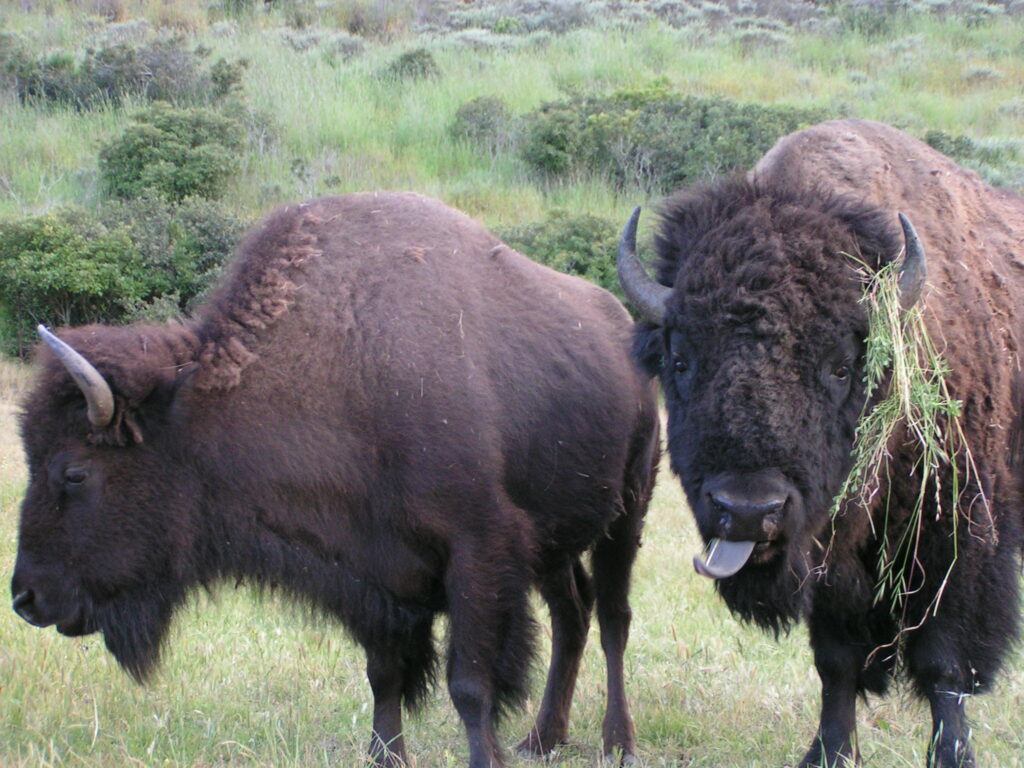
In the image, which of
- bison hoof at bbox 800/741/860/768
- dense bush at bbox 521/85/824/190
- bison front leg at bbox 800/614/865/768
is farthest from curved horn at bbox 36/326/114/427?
dense bush at bbox 521/85/824/190

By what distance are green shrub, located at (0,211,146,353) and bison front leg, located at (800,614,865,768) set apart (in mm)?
13832

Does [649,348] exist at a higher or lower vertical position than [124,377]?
higher

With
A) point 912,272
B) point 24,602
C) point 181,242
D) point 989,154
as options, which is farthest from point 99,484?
point 989,154

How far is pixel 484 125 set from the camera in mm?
27094

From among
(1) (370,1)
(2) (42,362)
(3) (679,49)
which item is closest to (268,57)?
(1) (370,1)

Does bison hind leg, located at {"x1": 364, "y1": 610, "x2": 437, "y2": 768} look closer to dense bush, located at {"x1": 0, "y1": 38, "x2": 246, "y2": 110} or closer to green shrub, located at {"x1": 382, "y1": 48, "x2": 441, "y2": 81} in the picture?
dense bush, located at {"x1": 0, "y1": 38, "x2": 246, "y2": 110}

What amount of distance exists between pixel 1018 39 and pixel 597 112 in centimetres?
1843

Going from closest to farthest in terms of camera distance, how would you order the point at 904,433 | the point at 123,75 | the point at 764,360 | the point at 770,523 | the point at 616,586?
the point at 770,523, the point at 764,360, the point at 904,433, the point at 616,586, the point at 123,75

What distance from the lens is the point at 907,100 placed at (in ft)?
103

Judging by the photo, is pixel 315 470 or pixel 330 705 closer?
pixel 315 470

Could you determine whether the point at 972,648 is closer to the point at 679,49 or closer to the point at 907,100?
the point at 907,100

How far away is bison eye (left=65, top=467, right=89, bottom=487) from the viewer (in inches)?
202

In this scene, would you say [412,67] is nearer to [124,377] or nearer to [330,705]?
[330,705]

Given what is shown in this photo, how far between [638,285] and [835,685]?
188cm
